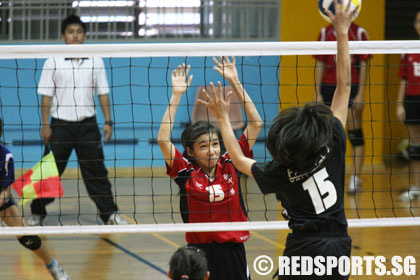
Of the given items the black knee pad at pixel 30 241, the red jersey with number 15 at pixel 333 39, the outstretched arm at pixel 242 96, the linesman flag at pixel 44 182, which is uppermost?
the red jersey with number 15 at pixel 333 39

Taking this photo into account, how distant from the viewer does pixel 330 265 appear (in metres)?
2.42

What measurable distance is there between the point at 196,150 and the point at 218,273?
604mm

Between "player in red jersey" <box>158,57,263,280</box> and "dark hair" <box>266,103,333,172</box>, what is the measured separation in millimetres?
701

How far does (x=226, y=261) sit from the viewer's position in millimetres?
3115

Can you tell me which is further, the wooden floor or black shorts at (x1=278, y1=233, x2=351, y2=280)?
the wooden floor

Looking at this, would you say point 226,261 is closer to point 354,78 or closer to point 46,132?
point 46,132

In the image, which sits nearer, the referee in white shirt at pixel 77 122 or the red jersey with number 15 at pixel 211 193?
the red jersey with number 15 at pixel 211 193

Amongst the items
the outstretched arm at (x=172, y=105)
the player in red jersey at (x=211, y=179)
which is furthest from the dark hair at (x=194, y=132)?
the outstretched arm at (x=172, y=105)

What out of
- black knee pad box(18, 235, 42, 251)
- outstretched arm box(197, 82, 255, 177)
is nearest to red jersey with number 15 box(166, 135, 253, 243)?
outstretched arm box(197, 82, 255, 177)

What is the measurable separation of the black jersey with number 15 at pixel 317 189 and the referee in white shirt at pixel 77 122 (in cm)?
340

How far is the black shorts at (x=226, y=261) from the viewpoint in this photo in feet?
10.2

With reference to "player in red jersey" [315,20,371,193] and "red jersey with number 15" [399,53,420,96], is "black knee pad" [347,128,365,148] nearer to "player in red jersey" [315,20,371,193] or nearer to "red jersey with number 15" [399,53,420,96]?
"player in red jersey" [315,20,371,193]

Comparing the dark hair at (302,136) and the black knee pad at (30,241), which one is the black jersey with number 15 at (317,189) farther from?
the black knee pad at (30,241)

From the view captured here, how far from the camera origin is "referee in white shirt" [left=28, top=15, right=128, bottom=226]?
572 cm
